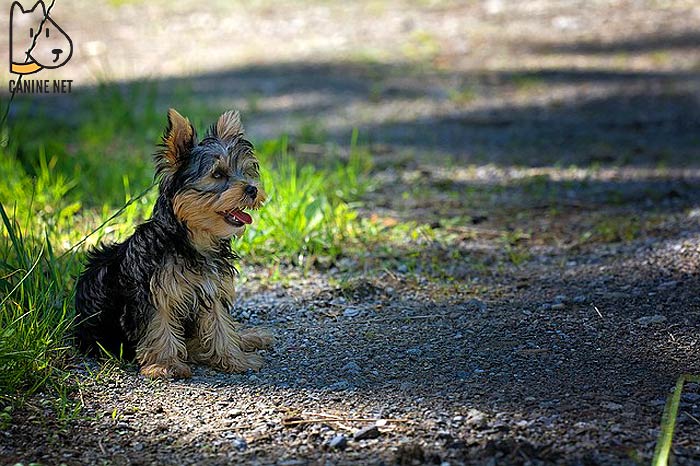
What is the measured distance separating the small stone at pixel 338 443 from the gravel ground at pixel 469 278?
0.01m

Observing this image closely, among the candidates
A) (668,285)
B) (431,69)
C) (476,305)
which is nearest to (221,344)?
(476,305)

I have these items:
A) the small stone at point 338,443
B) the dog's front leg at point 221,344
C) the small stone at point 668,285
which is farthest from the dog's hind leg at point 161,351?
the small stone at point 668,285

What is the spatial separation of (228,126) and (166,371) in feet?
4.65

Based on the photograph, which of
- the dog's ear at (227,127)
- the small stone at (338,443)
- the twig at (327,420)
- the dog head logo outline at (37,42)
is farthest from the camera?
the dog head logo outline at (37,42)

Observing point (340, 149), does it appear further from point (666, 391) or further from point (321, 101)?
point (666, 391)

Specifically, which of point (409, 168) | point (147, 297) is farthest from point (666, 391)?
point (409, 168)

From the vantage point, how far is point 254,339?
5660 millimetres

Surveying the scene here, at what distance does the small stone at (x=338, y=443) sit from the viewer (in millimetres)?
4363

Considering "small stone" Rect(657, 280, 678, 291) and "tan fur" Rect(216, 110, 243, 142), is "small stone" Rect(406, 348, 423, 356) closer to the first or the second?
"tan fur" Rect(216, 110, 243, 142)

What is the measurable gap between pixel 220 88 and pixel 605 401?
8.73 meters

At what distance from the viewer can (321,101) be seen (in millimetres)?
12164

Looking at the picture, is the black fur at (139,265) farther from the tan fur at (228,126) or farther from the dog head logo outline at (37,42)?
the dog head logo outline at (37,42)

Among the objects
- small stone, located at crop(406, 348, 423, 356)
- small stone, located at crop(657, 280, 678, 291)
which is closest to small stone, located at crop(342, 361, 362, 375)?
small stone, located at crop(406, 348, 423, 356)

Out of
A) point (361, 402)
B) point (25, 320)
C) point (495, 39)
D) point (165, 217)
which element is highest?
point (495, 39)
